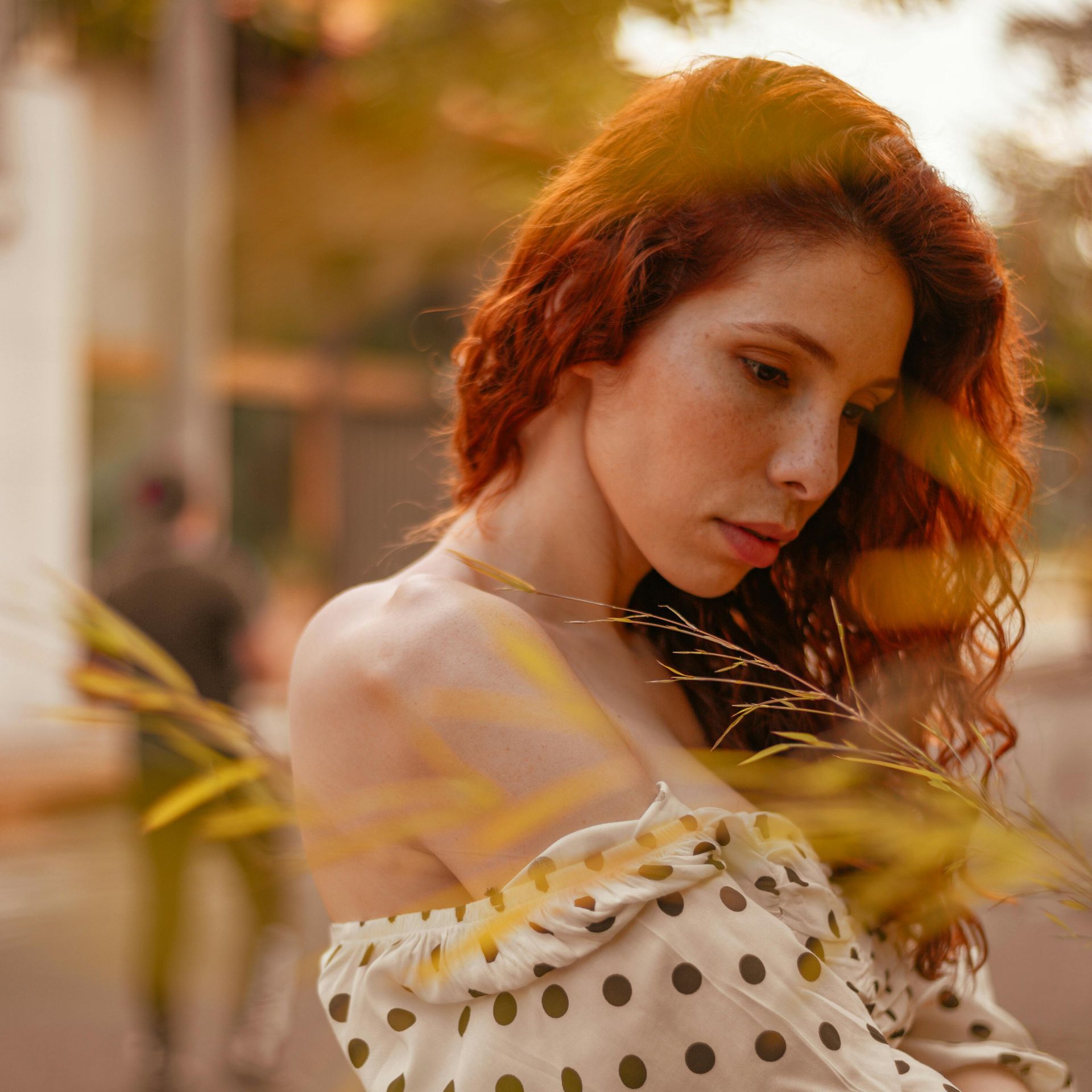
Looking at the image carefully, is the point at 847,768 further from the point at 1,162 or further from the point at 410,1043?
the point at 1,162

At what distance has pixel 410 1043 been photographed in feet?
3.09

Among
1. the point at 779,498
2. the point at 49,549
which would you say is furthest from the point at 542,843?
the point at 49,549

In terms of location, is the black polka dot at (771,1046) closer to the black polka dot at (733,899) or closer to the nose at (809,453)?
the black polka dot at (733,899)

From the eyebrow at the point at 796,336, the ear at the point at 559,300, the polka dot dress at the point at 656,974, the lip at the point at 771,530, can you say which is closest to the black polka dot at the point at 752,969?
the polka dot dress at the point at 656,974

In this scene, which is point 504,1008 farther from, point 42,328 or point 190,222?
point 42,328

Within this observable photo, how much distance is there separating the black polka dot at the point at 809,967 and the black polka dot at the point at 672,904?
0.09 metres

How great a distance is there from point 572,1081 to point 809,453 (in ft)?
1.67

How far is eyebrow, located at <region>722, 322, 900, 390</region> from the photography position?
0.93 meters

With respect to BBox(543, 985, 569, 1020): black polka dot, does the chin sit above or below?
above

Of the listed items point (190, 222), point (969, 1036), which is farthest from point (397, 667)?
point (190, 222)

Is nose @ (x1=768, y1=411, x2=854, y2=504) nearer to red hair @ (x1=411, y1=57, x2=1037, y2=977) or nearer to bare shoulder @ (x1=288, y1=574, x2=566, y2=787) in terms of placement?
red hair @ (x1=411, y1=57, x2=1037, y2=977)

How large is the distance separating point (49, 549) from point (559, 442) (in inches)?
266

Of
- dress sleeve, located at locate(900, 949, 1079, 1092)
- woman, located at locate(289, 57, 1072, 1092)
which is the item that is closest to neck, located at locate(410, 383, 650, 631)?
woman, located at locate(289, 57, 1072, 1092)

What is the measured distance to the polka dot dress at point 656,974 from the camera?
0.80 metres
